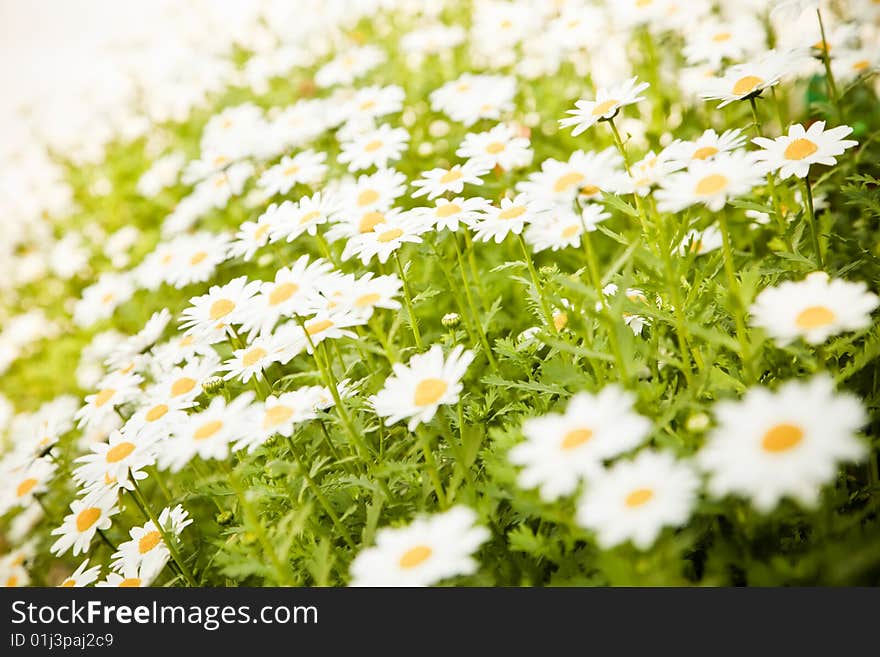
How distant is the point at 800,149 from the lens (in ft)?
4.33

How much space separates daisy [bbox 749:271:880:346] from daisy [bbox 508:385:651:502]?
25 cm

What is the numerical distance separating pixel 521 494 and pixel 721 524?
405 millimetres

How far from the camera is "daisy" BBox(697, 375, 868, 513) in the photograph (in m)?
0.79

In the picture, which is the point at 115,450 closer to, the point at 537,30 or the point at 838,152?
the point at 838,152

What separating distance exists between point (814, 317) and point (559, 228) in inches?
27.5

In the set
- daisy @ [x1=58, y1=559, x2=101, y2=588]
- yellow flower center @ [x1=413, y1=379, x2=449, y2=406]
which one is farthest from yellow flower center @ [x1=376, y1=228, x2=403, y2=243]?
daisy @ [x1=58, y1=559, x2=101, y2=588]

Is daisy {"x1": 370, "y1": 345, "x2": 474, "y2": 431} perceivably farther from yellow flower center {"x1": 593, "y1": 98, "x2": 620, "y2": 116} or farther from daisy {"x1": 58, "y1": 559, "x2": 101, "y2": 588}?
daisy {"x1": 58, "y1": 559, "x2": 101, "y2": 588}

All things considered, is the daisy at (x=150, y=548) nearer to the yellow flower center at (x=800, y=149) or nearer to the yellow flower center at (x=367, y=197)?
the yellow flower center at (x=367, y=197)

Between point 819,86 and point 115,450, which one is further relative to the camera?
point 819,86

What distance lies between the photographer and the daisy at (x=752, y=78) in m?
1.40

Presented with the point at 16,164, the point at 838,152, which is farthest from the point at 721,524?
the point at 16,164

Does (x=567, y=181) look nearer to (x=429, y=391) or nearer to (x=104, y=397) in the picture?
(x=429, y=391)

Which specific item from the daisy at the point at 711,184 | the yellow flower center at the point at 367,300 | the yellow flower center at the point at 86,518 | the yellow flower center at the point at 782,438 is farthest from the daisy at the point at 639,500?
the yellow flower center at the point at 86,518

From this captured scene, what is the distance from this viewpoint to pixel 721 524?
3.96ft
